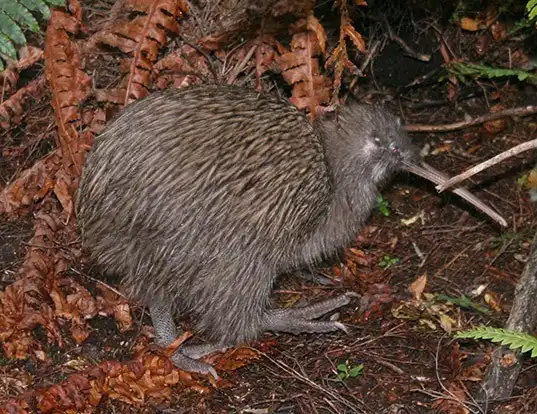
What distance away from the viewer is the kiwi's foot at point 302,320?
17.1ft

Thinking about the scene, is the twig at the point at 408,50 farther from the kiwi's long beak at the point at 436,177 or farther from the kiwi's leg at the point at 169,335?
the kiwi's leg at the point at 169,335

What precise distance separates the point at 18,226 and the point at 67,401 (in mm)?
1311

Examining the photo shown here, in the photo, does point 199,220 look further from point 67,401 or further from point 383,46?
point 383,46

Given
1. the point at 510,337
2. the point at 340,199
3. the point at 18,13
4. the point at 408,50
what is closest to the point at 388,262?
the point at 340,199

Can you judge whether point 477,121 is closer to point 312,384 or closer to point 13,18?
point 312,384

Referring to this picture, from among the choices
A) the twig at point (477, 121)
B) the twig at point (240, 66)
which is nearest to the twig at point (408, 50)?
the twig at point (477, 121)

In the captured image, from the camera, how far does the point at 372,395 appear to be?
487cm

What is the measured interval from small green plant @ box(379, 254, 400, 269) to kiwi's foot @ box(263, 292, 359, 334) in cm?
45

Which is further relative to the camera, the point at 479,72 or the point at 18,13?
the point at 479,72

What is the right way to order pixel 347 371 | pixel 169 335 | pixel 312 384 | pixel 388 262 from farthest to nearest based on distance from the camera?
1. pixel 388 262
2. pixel 169 335
3. pixel 347 371
4. pixel 312 384

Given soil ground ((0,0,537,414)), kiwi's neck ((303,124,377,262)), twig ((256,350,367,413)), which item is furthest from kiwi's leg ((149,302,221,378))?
kiwi's neck ((303,124,377,262))

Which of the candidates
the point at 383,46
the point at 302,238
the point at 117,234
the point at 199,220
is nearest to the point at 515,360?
the point at 302,238

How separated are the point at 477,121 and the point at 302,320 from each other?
1.60 meters

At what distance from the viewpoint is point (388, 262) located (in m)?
5.67
